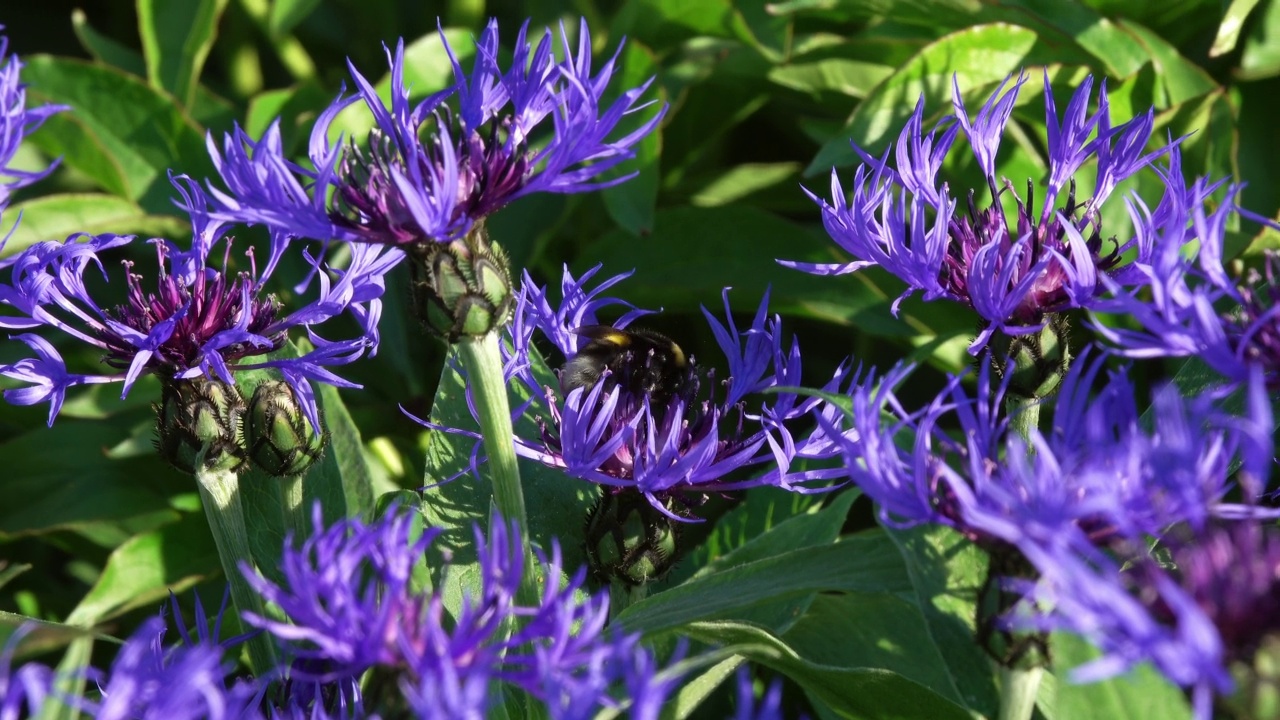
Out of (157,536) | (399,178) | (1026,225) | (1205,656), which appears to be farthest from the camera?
(157,536)

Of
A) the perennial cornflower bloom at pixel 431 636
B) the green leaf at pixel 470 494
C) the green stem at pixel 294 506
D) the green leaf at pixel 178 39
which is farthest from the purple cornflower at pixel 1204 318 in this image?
the green leaf at pixel 178 39

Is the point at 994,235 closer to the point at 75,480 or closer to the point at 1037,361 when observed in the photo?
the point at 1037,361

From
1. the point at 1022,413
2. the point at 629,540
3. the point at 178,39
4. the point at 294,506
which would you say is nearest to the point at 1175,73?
the point at 1022,413

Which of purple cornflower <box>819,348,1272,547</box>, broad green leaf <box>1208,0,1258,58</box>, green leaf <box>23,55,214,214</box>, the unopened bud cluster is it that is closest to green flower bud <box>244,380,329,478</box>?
the unopened bud cluster

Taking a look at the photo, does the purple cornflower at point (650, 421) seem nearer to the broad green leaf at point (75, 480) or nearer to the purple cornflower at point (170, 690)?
the purple cornflower at point (170, 690)

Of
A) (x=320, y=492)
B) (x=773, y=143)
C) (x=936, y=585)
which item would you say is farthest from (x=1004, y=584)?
(x=773, y=143)

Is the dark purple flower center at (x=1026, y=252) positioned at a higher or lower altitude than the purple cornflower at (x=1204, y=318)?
lower

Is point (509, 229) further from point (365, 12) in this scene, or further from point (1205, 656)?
point (1205, 656)

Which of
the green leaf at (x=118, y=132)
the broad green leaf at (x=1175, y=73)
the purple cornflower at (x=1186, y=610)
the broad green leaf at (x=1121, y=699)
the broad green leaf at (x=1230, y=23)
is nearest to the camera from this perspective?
the purple cornflower at (x=1186, y=610)
